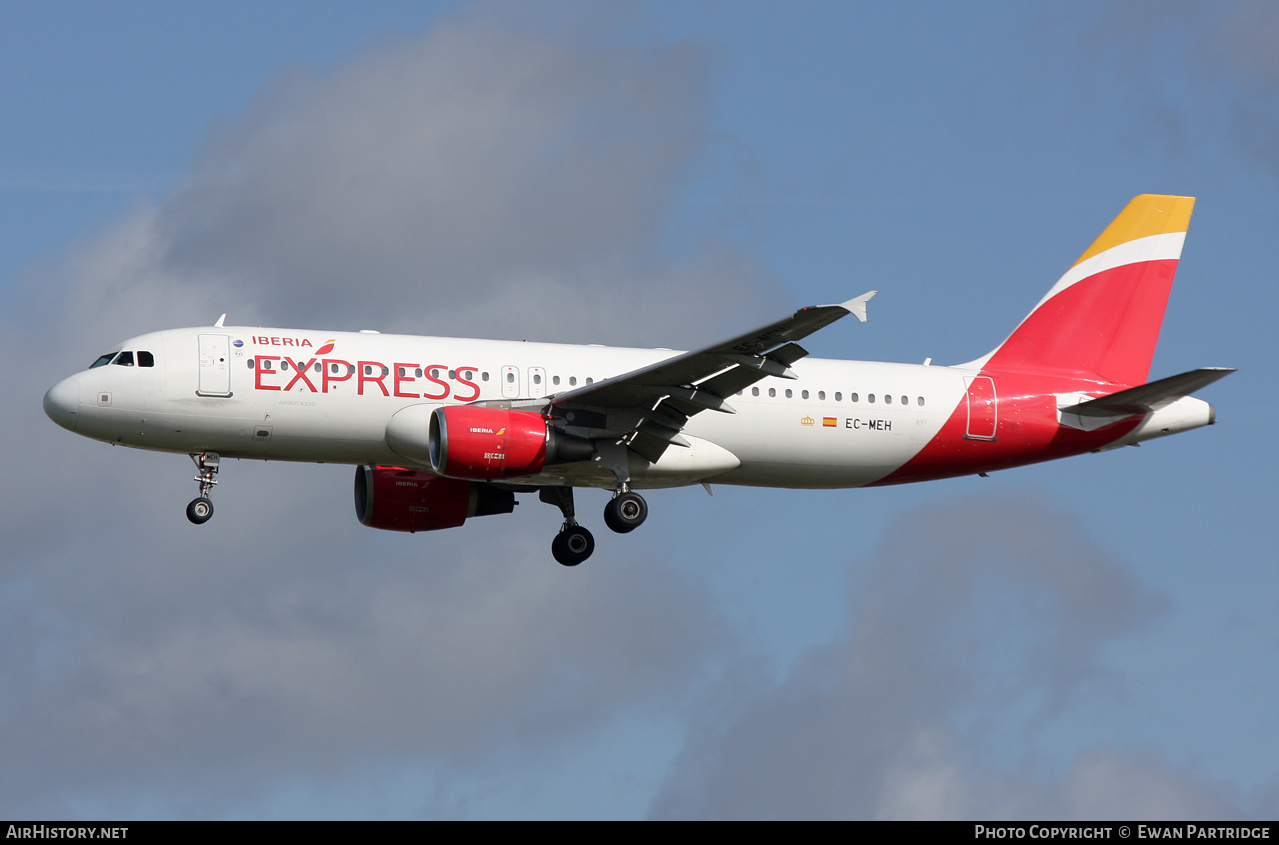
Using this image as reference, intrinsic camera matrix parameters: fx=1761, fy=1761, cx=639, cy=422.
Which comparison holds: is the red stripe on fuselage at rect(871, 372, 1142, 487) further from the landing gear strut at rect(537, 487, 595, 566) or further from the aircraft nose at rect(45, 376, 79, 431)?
the aircraft nose at rect(45, 376, 79, 431)

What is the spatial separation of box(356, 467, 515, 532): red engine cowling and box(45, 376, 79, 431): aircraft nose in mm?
7614

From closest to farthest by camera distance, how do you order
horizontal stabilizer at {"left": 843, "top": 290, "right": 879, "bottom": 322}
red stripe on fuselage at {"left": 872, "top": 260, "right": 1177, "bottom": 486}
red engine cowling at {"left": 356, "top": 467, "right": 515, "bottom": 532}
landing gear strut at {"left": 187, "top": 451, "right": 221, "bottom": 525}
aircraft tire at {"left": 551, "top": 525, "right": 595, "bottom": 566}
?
1. horizontal stabilizer at {"left": 843, "top": 290, "right": 879, "bottom": 322}
2. landing gear strut at {"left": 187, "top": 451, "right": 221, "bottom": 525}
3. red stripe on fuselage at {"left": 872, "top": 260, "right": 1177, "bottom": 486}
4. aircraft tire at {"left": 551, "top": 525, "right": 595, "bottom": 566}
5. red engine cowling at {"left": 356, "top": 467, "right": 515, "bottom": 532}

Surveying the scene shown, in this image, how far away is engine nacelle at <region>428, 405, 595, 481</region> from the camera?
119 feet

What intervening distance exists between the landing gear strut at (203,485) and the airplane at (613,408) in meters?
0.03

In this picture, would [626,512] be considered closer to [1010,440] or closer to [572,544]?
[572,544]

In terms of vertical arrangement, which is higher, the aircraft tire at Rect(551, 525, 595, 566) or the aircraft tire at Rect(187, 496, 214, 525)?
the aircraft tire at Rect(187, 496, 214, 525)

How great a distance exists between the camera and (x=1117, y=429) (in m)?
41.2

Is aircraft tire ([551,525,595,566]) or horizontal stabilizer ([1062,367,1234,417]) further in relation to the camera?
aircraft tire ([551,525,595,566])

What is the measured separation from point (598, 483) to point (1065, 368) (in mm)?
11951

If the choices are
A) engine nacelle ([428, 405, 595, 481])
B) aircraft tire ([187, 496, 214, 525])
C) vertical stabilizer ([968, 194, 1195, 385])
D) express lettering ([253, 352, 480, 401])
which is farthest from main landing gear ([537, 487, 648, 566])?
vertical stabilizer ([968, 194, 1195, 385])

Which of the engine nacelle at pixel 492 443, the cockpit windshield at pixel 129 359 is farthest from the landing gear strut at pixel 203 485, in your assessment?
the engine nacelle at pixel 492 443

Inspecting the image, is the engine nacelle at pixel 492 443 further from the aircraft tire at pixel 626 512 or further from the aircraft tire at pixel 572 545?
the aircraft tire at pixel 572 545

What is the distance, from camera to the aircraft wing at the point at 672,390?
3488 centimetres
